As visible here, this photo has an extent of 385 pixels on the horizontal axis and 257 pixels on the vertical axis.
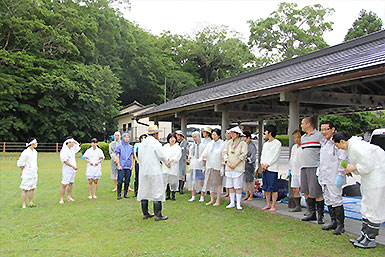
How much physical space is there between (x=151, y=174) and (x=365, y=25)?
41.6m

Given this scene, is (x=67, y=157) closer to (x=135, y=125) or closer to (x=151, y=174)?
(x=151, y=174)

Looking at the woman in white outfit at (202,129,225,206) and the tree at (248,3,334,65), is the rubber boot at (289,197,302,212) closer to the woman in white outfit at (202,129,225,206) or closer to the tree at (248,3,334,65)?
the woman in white outfit at (202,129,225,206)

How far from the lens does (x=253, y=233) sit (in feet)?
18.4

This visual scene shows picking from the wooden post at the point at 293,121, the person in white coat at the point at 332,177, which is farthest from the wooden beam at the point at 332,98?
the person in white coat at the point at 332,177

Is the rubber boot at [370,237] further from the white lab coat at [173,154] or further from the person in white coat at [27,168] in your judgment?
the person in white coat at [27,168]

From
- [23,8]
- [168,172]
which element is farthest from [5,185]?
[23,8]

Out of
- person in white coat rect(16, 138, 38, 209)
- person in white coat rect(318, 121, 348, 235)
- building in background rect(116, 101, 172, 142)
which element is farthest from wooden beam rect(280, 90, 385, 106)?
building in background rect(116, 101, 172, 142)

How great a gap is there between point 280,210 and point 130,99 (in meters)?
39.5

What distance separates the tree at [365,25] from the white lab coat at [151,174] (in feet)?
127

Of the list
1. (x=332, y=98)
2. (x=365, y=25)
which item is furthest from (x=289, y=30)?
(x=332, y=98)

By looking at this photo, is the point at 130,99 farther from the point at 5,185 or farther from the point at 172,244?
the point at 172,244

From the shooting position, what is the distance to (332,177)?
5.40 m

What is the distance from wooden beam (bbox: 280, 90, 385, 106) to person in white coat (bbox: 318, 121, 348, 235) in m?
1.47

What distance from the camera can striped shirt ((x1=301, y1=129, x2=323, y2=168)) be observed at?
6.05 metres
